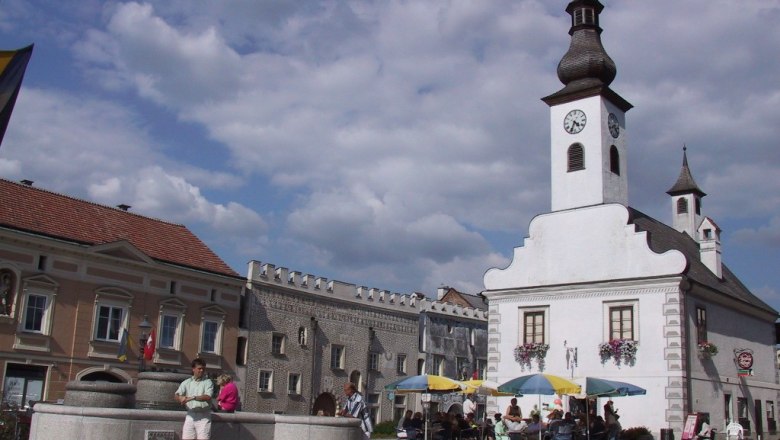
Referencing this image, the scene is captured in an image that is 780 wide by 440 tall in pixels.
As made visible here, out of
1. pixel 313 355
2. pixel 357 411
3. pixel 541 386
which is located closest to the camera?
pixel 357 411

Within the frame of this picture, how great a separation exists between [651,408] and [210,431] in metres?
19.0

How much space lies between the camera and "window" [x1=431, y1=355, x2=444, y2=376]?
52.4 meters

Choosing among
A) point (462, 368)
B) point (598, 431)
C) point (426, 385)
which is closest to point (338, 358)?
point (462, 368)

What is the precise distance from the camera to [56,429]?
13438 mm

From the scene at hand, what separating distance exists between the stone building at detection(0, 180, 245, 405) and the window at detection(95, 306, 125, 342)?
0.04 metres

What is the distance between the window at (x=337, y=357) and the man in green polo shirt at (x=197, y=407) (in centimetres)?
3225

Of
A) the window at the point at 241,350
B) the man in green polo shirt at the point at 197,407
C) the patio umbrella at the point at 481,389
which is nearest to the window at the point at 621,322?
the patio umbrella at the point at 481,389

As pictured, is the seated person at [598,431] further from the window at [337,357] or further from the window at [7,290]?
the window at [337,357]

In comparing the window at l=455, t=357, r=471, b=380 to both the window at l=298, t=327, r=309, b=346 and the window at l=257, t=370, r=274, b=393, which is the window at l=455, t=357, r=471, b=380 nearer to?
the window at l=298, t=327, r=309, b=346

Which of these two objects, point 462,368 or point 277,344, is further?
point 462,368

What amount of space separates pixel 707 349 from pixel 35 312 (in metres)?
25.3

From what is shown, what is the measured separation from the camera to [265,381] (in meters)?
41.6

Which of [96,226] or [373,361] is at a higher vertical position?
[96,226]

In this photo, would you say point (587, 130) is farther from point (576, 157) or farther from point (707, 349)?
point (707, 349)
